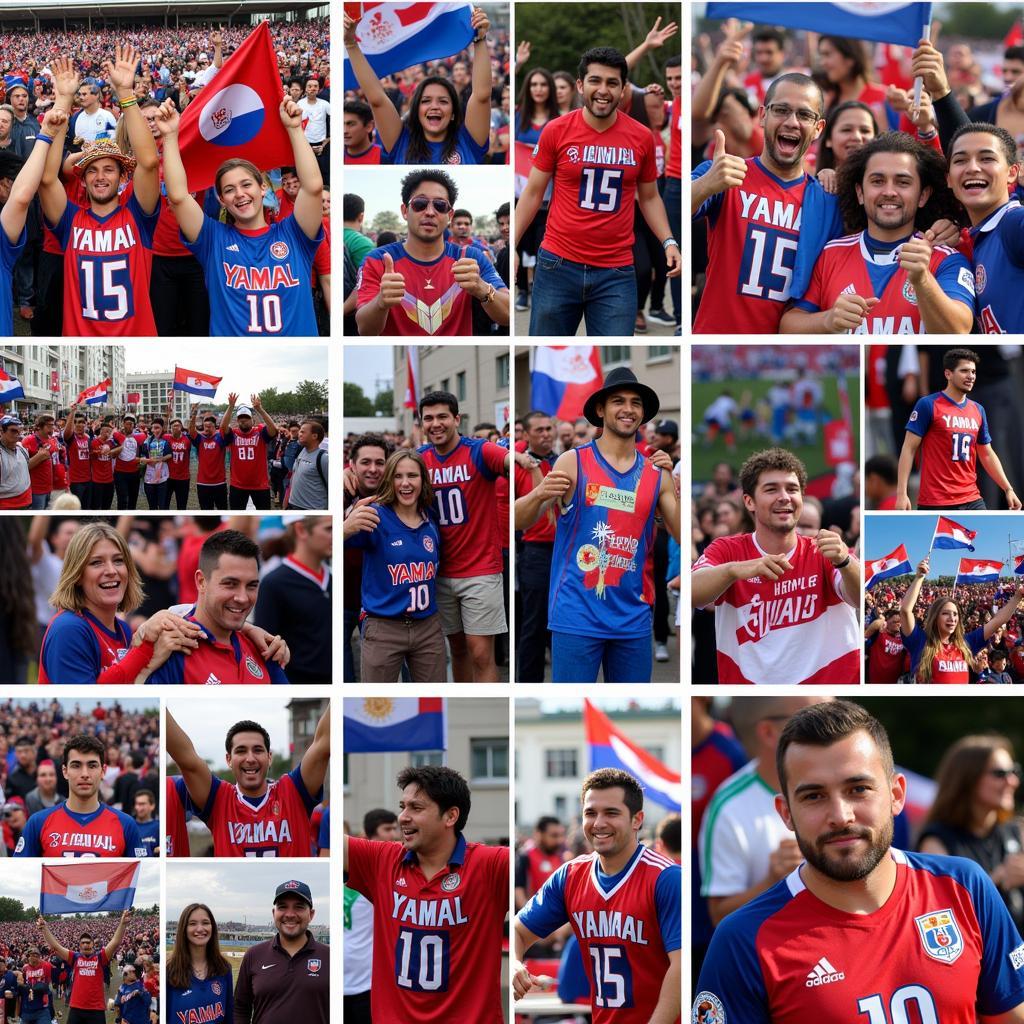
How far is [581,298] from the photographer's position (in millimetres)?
5195

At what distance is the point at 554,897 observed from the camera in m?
4.81

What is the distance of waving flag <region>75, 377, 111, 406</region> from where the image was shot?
16.9 ft

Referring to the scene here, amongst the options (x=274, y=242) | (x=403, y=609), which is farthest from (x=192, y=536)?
(x=274, y=242)

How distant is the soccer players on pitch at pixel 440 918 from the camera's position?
4.84 meters

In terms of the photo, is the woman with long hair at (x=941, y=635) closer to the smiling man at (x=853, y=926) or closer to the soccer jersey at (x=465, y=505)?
the smiling man at (x=853, y=926)

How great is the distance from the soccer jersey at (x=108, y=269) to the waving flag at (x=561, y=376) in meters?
1.43

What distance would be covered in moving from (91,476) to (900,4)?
337 cm

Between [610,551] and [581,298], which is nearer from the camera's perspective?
[610,551]

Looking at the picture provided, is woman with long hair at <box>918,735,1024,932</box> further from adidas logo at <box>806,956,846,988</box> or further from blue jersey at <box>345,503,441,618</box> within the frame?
blue jersey at <box>345,503,441,618</box>

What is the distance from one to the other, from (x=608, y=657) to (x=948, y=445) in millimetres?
1400

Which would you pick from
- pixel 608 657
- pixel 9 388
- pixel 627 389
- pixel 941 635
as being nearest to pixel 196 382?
pixel 9 388

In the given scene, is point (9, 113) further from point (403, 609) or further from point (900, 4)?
point (900, 4)

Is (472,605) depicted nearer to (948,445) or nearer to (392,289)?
(392,289)

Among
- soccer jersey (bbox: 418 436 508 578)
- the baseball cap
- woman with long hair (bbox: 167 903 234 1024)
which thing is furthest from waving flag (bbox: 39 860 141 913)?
soccer jersey (bbox: 418 436 508 578)
